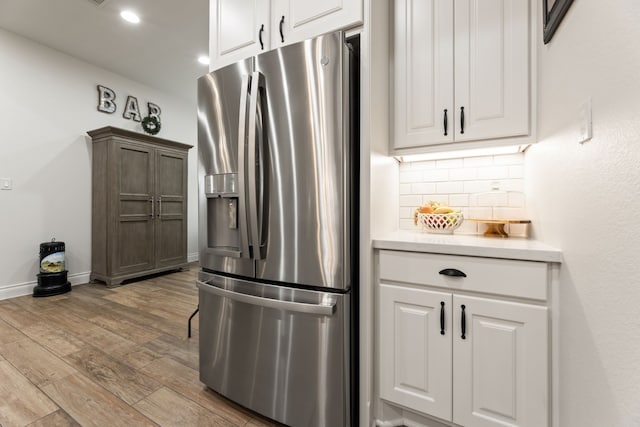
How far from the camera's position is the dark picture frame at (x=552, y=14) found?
971mm

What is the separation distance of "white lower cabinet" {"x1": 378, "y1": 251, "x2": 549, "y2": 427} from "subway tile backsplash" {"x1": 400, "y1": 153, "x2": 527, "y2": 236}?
621 millimetres

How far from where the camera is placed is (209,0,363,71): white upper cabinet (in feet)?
4.23

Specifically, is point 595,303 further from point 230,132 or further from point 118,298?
point 118,298

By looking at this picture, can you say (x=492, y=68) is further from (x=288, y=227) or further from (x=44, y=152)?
(x=44, y=152)

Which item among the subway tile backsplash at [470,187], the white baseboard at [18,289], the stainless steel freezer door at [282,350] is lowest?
the white baseboard at [18,289]

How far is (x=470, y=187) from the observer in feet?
5.53

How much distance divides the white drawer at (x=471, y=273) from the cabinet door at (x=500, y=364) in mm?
57

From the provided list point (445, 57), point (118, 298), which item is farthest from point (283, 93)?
point (118, 298)

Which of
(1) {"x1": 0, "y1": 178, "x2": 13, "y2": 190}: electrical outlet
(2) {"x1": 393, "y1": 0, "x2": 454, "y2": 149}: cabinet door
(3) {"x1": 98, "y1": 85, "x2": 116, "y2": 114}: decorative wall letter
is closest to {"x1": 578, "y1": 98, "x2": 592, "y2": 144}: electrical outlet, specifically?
(2) {"x1": 393, "y1": 0, "x2": 454, "y2": 149}: cabinet door

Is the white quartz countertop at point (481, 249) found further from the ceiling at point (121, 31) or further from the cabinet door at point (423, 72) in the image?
the ceiling at point (121, 31)

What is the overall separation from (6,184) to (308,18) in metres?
3.91

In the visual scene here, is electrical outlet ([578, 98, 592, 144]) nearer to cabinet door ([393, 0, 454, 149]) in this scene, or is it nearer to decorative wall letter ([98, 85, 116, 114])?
cabinet door ([393, 0, 454, 149])

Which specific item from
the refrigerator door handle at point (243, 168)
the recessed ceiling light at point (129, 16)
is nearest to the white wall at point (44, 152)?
the recessed ceiling light at point (129, 16)

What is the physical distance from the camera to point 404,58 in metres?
1.56
